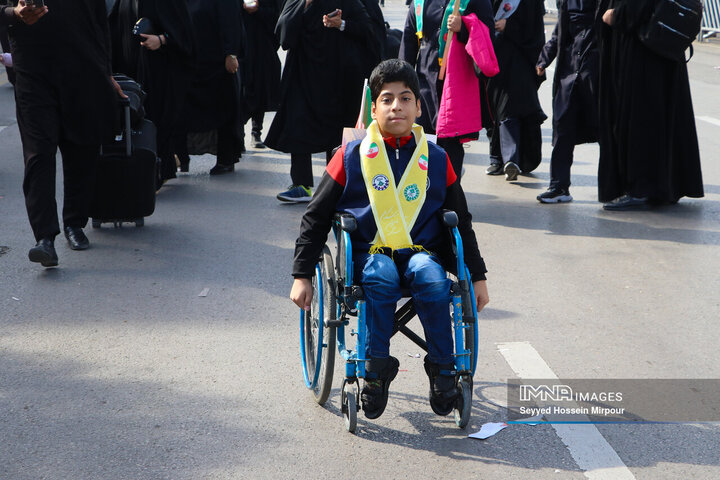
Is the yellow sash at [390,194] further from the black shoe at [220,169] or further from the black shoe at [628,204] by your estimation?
the black shoe at [220,169]

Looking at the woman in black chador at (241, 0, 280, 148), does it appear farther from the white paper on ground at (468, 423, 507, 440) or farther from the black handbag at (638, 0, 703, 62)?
the white paper on ground at (468, 423, 507, 440)

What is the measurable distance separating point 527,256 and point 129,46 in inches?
148

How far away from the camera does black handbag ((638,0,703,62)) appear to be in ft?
23.9

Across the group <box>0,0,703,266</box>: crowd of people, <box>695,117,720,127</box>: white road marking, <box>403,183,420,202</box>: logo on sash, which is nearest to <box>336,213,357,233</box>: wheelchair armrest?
<box>403,183,420,202</box>: logo on sash

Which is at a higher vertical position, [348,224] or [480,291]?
[348,224]

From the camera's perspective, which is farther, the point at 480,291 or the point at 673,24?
the point at 673,24

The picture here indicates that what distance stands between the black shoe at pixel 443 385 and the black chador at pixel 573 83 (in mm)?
4566

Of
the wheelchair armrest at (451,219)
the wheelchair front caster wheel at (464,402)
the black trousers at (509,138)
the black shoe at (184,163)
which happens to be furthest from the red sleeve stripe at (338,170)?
the black shoe at (184,163)

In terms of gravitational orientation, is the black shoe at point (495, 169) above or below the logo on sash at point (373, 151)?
below

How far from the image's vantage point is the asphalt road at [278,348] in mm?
3639

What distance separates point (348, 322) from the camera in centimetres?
379

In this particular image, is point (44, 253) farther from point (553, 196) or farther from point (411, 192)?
point (553, 196)

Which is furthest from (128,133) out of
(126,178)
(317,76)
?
(317,76)

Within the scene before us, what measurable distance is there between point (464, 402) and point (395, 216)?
77 centimetres
